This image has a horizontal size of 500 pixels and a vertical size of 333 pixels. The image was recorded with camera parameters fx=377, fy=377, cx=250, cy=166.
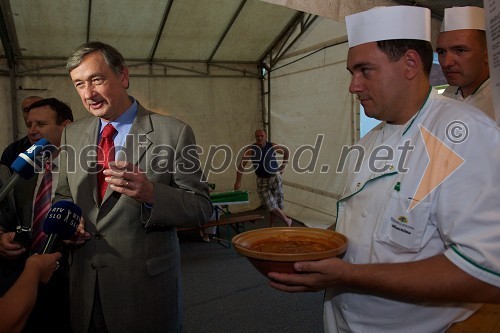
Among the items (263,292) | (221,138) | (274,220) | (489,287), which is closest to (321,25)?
(221,138)

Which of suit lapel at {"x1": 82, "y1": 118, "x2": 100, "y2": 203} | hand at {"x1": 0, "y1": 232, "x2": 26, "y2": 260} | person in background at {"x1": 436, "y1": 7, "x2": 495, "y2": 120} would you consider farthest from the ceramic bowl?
person in background at {"x1": 436, "y1": 7, "x2": 495, "y2": 120}

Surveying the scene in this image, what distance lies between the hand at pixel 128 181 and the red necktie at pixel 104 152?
331 millimetres

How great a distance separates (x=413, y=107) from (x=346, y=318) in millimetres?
718

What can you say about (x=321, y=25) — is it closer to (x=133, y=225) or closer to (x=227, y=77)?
(x=227, y=77)

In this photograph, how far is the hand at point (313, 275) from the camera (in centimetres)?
103

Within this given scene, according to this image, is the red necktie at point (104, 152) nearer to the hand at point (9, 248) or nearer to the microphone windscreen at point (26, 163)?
the microphone windscreen at point (26, 163)

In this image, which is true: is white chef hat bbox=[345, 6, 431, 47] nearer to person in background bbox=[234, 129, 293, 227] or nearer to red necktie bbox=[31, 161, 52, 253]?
red necktie bbox=[31, 161, 52, 253]

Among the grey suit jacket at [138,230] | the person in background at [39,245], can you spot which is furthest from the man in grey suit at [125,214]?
the person in background at [39,245]

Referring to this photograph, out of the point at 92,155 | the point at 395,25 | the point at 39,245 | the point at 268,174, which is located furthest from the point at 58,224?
the point at 268,174

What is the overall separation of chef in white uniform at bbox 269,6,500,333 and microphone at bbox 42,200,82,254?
0.77 m

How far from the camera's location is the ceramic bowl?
104 centimetres

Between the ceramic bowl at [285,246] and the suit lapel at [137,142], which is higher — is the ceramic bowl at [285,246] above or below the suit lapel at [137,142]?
below

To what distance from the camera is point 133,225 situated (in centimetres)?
158

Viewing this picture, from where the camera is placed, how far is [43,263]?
1.19 m
